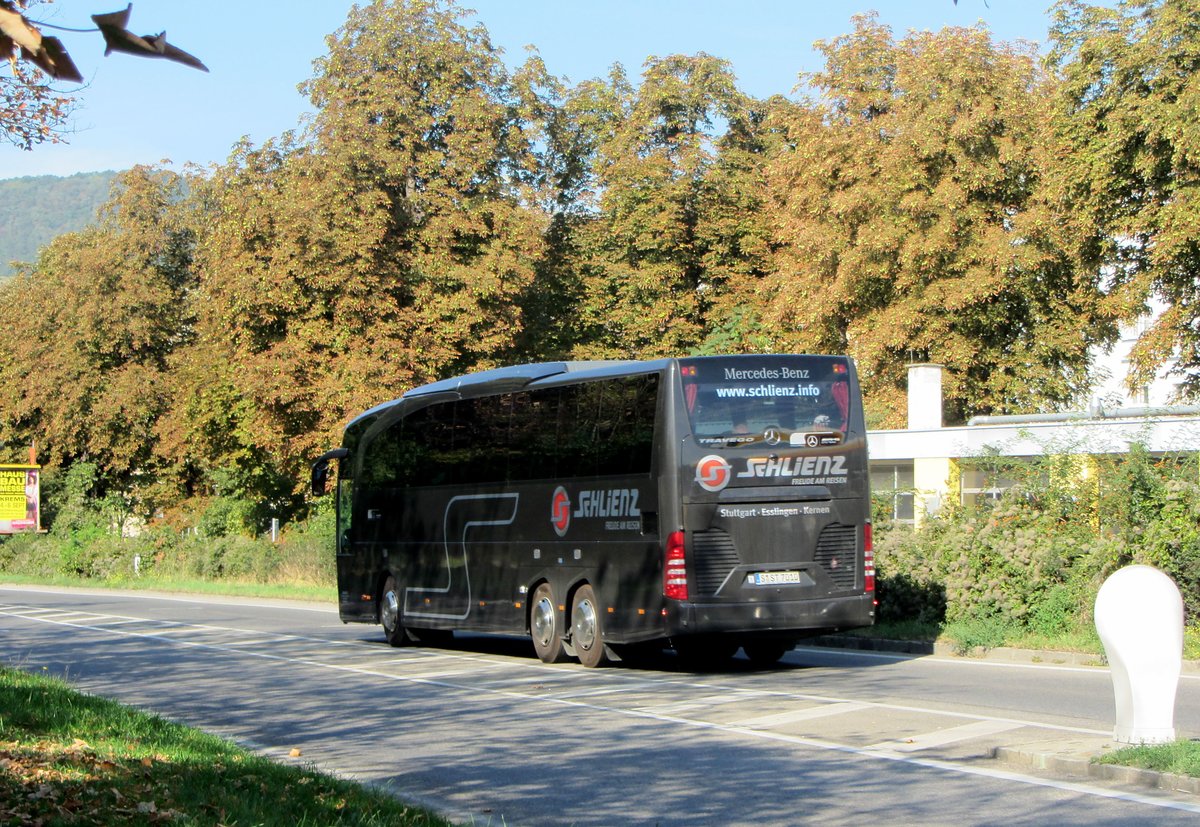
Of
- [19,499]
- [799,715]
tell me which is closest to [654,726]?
[799,715]

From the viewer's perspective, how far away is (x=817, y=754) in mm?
10352

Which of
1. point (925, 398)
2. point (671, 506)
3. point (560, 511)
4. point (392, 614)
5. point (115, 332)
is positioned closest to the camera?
point (671, 506)

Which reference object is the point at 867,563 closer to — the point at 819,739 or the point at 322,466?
the point at 819,739

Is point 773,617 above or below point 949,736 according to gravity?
above

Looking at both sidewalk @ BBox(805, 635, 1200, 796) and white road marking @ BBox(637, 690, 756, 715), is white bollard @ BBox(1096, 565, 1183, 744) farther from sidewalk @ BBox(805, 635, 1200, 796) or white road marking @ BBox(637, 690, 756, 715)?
white road marking @ BBox(637, 690, 756, 715)

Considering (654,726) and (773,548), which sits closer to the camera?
(654,726)

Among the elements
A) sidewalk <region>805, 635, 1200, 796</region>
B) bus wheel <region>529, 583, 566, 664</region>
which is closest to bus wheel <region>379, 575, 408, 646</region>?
bus wheel <region>529, 583, 566, 664</region>

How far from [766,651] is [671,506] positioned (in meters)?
2.85

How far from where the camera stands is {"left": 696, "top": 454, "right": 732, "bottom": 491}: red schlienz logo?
15.9 m

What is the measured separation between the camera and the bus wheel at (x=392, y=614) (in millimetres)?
21938

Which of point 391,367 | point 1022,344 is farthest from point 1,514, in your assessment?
point 1022,344

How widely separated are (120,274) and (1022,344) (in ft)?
118

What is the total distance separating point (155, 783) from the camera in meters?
8.56

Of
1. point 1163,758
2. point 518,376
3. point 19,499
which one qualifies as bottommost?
point 1163,758
